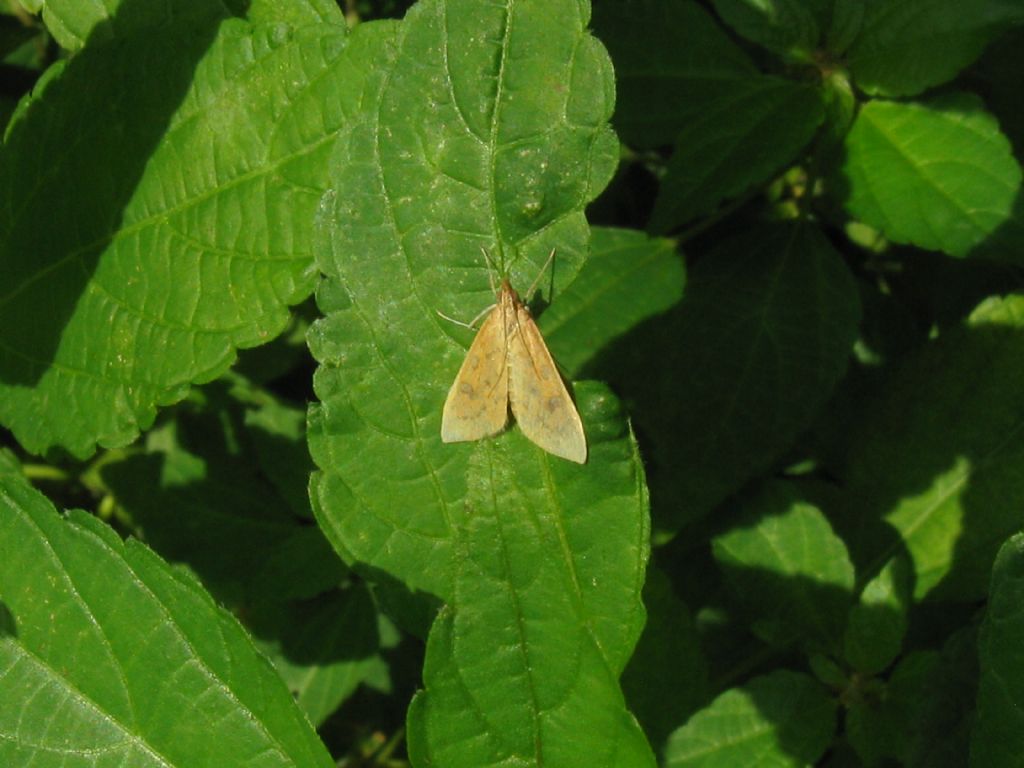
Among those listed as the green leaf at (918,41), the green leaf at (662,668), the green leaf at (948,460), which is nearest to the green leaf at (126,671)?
the green leaf at (662,668)

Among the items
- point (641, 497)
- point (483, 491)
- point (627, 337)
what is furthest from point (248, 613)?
point (641, 497)

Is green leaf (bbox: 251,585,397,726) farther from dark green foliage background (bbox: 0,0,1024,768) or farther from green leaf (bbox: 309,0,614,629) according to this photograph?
green leaf (bbox: 309,0,614,629)

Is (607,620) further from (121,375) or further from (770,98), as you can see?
(770,98)

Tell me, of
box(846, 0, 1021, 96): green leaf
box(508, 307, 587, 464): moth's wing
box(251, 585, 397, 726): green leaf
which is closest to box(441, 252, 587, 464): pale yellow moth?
box(508, 307, 587, 464): moth's wing

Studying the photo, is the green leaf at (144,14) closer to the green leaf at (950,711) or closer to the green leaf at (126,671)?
the green leaf at (126,671)

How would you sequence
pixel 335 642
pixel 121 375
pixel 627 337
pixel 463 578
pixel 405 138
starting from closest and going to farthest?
pixel 463 578, pixel 405 138, pixel 121 375, pixel 627 337, pixel 335 642

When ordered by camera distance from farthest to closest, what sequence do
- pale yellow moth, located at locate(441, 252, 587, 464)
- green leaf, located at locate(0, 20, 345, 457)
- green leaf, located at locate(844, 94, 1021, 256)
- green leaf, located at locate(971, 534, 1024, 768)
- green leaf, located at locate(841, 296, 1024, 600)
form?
green leaf, located at locate(841, 296, 1024, 600)
green leaf, located at locate(844, 94, 1021, 256)
green leaf, located at locate(0, 20, 345, 457)
pale yellow moth, located at locate(441, 252, 587, 464)
green leaf, located at locate(971, 534, 1024, 768)
